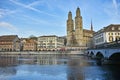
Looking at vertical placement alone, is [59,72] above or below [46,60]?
below

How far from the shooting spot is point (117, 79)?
32.4 metres

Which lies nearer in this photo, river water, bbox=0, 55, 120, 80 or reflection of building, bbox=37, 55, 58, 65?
river water, bbox=0, 55, 120, 80

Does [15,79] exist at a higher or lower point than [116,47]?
lower

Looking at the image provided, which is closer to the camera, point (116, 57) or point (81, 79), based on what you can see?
point (81, 79)

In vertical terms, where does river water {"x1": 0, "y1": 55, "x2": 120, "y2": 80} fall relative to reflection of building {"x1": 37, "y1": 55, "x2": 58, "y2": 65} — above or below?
below

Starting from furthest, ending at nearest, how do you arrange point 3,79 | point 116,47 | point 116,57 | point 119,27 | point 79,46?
point 79,46
point 119,27
point 116,57
point 116,47
point 3,79

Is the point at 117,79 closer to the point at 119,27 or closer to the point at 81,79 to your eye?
the point at 81,79

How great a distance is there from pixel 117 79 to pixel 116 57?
23.4 metres

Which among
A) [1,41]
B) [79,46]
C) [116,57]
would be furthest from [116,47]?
[1,41]

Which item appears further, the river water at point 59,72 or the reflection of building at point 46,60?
the reflection of building at point 46,60

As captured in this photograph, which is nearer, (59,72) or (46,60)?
(59,72)

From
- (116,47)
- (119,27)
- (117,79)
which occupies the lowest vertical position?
(117,79)

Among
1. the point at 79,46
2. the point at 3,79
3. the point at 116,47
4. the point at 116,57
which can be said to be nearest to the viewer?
the point at 3,79

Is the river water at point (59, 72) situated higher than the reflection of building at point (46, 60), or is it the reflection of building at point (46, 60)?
the reflection of building at point (46, 60)
